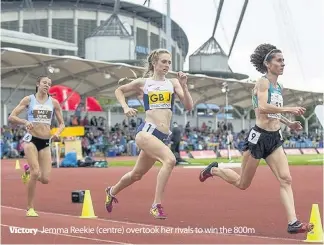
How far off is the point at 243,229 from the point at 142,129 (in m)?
1.80

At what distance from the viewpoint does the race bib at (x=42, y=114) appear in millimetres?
10508

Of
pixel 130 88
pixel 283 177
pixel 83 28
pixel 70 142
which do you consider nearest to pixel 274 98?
pixel 283 177

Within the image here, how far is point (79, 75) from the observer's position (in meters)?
43.0

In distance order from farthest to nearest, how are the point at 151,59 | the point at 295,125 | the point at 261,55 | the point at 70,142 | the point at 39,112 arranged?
the point at 70,142, the point at 39,112, the point at 151,59, the point at 295,125, the point at 261,55

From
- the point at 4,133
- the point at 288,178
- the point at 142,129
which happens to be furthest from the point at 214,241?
the point at 4,133

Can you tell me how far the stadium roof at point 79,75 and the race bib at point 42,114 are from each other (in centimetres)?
2134

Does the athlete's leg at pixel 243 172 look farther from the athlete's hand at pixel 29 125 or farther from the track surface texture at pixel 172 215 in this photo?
the athlete's hand at pixel 29 125

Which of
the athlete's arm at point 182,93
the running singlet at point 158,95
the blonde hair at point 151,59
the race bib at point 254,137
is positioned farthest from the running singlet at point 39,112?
the race bib at point 254,137

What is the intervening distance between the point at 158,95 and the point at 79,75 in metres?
34.5

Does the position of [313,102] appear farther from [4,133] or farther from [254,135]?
[254,135]

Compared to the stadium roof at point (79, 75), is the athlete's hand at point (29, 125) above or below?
below

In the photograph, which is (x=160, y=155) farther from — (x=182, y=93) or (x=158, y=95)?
(x=182, y=93)

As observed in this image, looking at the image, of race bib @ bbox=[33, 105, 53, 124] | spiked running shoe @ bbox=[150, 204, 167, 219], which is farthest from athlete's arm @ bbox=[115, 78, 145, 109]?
race bib @ bbox=[33, 105, 53, 124]

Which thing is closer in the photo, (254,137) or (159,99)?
(254,137)
